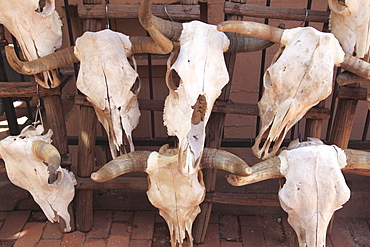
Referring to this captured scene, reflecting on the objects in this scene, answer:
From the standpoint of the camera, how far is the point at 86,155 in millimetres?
2943

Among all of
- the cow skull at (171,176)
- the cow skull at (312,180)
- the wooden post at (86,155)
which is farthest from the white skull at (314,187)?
the wooden post at (86,155)

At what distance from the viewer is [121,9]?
2.50 meters

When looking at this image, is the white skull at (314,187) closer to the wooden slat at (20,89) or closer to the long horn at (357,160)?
the long horn at (357,160)

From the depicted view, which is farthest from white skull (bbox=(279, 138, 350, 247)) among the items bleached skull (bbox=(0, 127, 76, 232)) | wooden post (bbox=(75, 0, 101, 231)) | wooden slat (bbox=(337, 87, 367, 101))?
wooden post (bbox=(75, 0, 101, 231))

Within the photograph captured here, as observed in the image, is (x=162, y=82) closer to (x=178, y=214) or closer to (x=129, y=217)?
(x=129, y=217)

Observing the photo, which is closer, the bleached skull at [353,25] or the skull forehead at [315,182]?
the skull forehead at [315,182]

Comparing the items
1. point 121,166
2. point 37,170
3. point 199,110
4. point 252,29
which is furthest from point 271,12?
point 37,170

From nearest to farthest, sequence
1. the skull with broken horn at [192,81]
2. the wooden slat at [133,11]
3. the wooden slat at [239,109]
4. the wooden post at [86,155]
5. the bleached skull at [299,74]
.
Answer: the skull with broken horn at [192,81] → the bleached skull at [299,74] → the wooden slat at [133,11] → the wooden post at [86,155] → the wooden slat at [239,109]

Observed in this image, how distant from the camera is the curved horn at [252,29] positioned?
1.91 m

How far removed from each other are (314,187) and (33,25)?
1.87 m

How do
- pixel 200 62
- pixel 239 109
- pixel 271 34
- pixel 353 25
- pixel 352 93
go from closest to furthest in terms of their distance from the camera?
pixel 200 62
pixel 271 34
pixel 353 25
pixel 352 93
pixel 239 109

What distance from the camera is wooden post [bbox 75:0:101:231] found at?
8.57ft

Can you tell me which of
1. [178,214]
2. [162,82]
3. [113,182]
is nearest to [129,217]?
[113,182]

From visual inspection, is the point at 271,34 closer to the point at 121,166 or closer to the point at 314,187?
the point at 314,187
